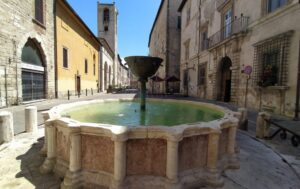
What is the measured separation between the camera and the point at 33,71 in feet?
38.7

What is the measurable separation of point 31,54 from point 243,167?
43.3 ft

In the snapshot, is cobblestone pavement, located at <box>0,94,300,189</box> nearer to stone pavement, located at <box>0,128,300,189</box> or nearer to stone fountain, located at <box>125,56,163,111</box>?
stone pavement, located at <box>0,128,300,189</box>

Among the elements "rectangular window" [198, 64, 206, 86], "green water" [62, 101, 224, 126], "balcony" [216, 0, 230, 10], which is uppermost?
"balcony" [216, 0, 230, 10]

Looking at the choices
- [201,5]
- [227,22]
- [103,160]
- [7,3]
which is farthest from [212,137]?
[201,5]

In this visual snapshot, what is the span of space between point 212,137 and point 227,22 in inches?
524

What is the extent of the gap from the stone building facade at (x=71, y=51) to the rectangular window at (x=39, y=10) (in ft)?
5.68

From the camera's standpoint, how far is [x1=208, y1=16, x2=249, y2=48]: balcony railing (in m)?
11.2

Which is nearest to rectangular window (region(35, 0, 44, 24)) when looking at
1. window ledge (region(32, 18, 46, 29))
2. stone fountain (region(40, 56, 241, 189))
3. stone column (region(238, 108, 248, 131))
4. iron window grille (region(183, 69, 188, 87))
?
window ledge (region(32, 18, 46, 29))

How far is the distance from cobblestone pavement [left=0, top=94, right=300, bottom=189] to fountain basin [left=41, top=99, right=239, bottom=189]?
0.37m

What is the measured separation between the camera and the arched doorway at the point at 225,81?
14.4 m

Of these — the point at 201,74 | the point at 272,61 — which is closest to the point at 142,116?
the point at 272,61

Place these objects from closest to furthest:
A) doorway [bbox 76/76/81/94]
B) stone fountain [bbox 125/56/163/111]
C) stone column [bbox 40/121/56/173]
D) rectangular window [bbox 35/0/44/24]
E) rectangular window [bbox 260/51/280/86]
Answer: stone column [bbox 40/121/56/173] < stone fountain [bbox 125/56/163/111] < rectangular window [bbox 260/51/280/86] < rectangular window [bbox 35/0/44/24] < doorway [bbox 76/76/81/94]

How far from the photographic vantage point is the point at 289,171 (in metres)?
3.25

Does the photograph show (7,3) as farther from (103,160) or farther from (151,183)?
(151,183)
